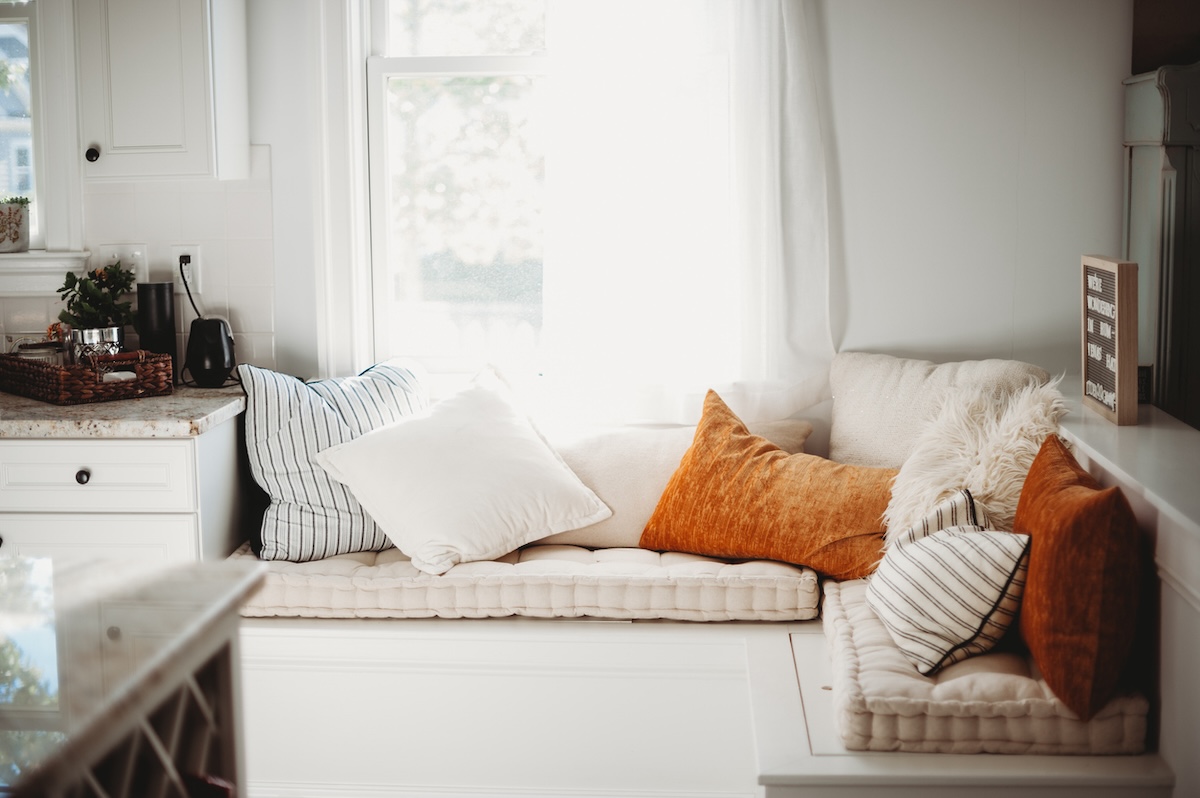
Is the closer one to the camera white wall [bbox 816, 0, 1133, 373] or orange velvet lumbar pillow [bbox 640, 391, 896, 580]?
orange velvet lumbar pillow [bbox 640, 391, 896, 580]

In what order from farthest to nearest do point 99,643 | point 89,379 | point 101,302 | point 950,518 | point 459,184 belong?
1. point 459,184
2. point 101,302
3. point 89,379
4. point 950,518
5. point 99,643

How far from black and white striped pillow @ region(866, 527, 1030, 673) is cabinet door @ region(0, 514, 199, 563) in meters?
1.53

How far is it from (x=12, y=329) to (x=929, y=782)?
2.62m

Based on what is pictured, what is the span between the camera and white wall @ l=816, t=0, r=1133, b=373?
2703mm

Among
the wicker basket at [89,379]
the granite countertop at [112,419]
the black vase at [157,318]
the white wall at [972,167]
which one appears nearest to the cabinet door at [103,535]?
the granite countertop at [112,419]

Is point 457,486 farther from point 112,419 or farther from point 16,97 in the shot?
point 16,97

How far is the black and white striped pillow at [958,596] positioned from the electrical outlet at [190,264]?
2.01 m

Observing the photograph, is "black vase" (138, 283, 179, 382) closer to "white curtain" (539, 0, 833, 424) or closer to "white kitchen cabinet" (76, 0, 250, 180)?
"white kitchen cabinet" (76, 0, 250, 180)

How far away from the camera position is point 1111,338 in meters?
2.10

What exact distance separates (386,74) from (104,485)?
1295mm

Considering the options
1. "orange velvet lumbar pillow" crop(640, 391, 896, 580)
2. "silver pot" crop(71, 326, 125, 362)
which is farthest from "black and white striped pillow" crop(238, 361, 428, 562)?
"orange velvet lumbar pillow" crop(640, 391, 896, 580)

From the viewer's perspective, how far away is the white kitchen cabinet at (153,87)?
2.65 metres

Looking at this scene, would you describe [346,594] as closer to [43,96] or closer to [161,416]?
[161,416]

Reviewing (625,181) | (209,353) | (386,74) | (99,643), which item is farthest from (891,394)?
(99,643)
